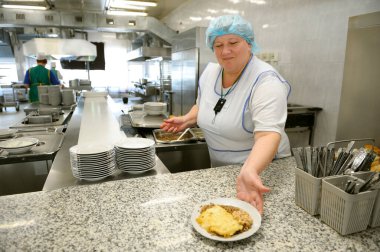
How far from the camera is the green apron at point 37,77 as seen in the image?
209 inches

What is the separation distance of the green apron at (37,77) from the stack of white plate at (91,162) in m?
4.91

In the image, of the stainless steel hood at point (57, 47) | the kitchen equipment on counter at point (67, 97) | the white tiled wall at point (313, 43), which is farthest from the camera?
the kitchen equipment on counter at point (67, 97)

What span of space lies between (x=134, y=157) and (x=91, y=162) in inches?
7.9

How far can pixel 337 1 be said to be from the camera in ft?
8.80

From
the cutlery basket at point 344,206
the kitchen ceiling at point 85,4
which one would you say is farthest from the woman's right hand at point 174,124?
the kitchen ceiling at point 85,4

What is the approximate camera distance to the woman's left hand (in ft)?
2.93

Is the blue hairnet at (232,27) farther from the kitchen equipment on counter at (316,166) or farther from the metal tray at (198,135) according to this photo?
the metal tray at (198,135)

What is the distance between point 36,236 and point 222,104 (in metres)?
1.09

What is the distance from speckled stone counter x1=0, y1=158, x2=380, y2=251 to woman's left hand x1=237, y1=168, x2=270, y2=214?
0.05m

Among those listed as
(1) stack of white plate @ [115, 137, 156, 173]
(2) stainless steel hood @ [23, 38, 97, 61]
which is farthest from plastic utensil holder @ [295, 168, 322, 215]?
(2) stainless steel hood @ [23, 38, 97, 61]

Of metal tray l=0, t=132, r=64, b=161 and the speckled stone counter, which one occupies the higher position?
the speckled stone counter

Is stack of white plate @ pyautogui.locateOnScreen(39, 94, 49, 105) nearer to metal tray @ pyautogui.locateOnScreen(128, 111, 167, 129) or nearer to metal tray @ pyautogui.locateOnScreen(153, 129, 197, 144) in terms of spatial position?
metal tray @ pyautogui.locateOnScreen(128, 111, 167, 129)

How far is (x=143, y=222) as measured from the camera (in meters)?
0.87

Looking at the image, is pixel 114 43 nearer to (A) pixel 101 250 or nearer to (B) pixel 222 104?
→ (B) pixel 222 104
